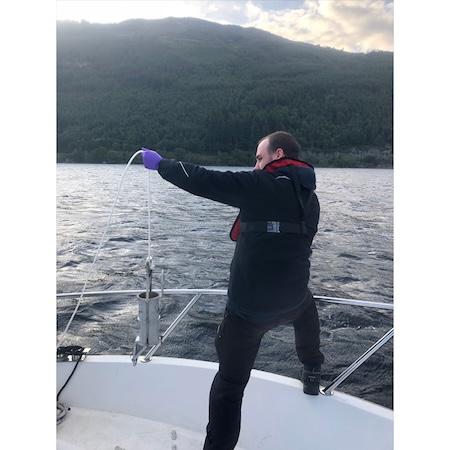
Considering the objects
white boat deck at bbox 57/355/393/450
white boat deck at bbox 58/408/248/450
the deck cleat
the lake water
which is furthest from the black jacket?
white boat deck at bbox 58/408/248/450

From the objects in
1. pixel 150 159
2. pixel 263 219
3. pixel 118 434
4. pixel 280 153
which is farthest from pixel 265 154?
pixel 118 434

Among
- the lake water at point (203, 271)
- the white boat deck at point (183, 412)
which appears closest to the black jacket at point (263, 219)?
the lake water at point (203, 271)

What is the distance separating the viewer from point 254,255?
4.46ft

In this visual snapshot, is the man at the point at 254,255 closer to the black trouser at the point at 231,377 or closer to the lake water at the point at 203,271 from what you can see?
the black trouser at the point at 231,377

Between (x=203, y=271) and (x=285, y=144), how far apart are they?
810 centimetres

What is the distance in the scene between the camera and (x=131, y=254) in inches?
420

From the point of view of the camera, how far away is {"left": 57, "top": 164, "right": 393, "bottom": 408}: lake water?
18.4ft

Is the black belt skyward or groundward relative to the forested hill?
groundward

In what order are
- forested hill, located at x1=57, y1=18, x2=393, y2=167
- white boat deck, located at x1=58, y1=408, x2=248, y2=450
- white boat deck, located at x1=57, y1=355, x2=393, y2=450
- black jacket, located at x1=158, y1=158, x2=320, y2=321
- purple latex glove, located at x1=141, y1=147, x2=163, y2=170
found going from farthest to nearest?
forested hill, located at x1=57, y1=18, x2=393, y2=167
white boat deck, located at x1=58, y1=408, x2=248, y2=450
white boat deck, located at x1=57, y1=355, x2=393, y2=450
purple latex glove, located at x1=141, y1=147, x2=163, y2=170
black jacket, located at x1=158, y1=158, x2=320, y2=321

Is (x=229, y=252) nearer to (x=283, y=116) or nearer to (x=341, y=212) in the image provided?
(x=341, y=212)

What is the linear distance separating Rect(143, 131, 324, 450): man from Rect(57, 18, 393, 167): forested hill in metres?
0.63

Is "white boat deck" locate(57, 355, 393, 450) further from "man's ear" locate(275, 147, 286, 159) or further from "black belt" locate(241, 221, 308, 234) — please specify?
"man's ear" locate(275, 147, 286, 159)

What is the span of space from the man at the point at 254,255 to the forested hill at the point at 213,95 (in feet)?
2.06
